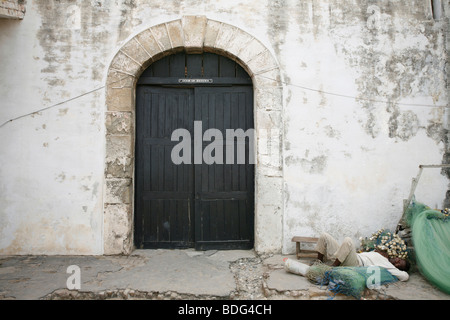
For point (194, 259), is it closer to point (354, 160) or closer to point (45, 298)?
point (45, 298)

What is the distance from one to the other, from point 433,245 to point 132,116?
149 inches

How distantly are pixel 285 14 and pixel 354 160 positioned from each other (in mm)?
2125

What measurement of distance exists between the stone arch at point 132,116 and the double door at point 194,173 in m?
0.20

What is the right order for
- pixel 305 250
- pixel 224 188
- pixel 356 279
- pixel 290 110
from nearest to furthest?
pixel 356 279
pixel 305 250
pixel 290 110
pixel 224 188

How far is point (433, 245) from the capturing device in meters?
3.35

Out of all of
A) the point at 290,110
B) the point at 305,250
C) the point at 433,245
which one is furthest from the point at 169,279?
the point at 433,245

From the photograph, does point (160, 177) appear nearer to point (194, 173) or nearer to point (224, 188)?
point (194, 173)

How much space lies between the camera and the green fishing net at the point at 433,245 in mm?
3180

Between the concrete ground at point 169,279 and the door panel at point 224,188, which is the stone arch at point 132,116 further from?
the concrete ground at point 169,279

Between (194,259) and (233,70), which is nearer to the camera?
(194,259)

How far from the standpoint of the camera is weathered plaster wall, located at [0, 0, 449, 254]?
4160mm
